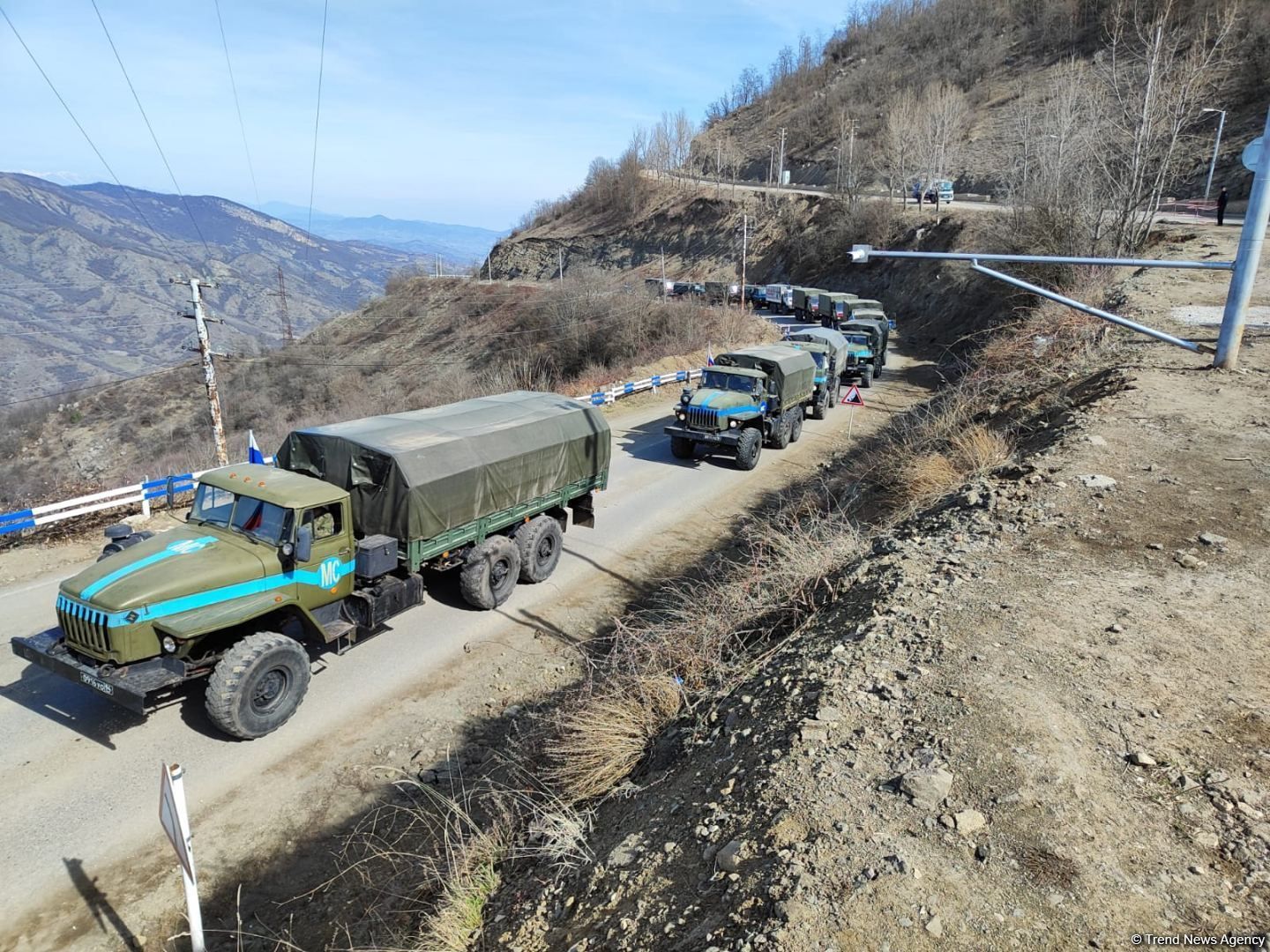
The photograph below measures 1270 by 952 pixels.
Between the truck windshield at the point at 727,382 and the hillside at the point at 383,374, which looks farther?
the hillside at the point at 383,374

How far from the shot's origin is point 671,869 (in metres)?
4.07

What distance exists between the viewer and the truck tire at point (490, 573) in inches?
381

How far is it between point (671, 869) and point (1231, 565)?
20.4 feet

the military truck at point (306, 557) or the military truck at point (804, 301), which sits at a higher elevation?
the military truck at point (306, 557)

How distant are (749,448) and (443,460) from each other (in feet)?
29.6

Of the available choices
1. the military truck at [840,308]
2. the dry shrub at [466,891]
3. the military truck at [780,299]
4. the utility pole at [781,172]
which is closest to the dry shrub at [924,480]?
the dry shrub at [466,891]

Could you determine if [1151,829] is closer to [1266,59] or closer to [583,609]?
[583,609]

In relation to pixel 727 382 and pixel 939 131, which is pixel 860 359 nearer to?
pixel 727 382

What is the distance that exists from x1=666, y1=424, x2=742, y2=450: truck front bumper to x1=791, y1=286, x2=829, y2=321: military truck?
2523cm

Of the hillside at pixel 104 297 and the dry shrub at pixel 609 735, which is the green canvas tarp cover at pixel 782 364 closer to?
the dry shrub at pixel 609 735

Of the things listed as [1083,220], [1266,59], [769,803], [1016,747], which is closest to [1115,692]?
[1016,747]

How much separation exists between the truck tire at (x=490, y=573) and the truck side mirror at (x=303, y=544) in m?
2.39

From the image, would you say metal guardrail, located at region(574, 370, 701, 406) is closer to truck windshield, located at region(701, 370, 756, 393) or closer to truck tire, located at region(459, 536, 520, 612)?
truck windshield, located at region(701, 370, 756, 393)

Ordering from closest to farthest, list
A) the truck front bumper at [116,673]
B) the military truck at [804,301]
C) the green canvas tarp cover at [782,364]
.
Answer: the truck front bumper at [116,673], the green canvas tarp cover at [782,364], the military truck at [804,301]
